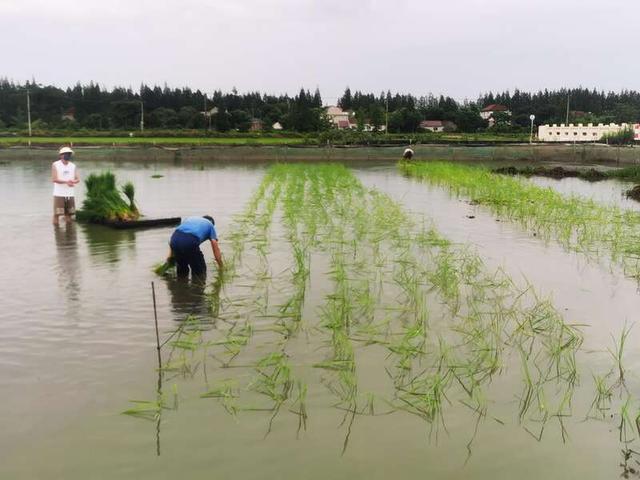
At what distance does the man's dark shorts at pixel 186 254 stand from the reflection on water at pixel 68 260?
880 mm

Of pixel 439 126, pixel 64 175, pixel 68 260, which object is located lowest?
pixel 68 260

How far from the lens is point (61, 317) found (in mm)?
4340

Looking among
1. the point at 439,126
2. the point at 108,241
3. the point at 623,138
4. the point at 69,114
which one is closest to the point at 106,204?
the point at 108,241

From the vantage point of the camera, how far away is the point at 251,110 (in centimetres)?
5853

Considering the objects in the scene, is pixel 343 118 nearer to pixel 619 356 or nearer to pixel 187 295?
pixel 187 295

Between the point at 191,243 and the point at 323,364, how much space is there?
6.98 ft

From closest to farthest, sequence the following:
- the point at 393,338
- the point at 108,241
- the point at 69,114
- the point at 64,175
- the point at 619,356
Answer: the point at 619,356, the point at 393,338, the point at 108,241, the point at 64,175, the point at 69,114

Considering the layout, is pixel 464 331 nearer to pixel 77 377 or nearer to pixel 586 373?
pixel 586 373

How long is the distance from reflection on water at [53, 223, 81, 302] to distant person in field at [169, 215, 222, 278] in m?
0.89

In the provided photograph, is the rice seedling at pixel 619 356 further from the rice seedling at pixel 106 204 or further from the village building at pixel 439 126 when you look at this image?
the village building at pixel 439 126

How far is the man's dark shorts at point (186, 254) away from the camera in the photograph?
5.07 m

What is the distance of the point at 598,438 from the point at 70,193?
821 centimetres

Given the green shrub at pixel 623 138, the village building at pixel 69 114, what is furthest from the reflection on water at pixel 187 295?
the village building at pixel 69 114

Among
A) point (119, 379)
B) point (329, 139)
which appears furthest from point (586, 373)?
point (329, 139)
